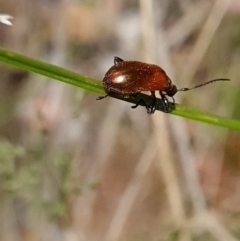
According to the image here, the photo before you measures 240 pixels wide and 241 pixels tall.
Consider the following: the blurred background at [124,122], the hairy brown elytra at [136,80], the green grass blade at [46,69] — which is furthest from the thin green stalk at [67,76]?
the blurred background at [124,122]

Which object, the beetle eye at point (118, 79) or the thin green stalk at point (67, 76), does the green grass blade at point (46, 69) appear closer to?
the thin green stalk at point (67, 76)

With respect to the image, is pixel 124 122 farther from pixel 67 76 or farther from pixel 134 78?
pixel 67 76

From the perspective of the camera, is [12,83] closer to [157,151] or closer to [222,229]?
[157,151]

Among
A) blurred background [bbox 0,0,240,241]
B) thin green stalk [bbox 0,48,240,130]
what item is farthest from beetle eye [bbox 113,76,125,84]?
blurred background [bbox 0,0,240,241]

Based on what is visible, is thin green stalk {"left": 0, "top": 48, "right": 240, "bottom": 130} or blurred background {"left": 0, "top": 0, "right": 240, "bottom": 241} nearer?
thin green stalk {"left": 0, "top": 48, "right": 240, "bottom": 130}

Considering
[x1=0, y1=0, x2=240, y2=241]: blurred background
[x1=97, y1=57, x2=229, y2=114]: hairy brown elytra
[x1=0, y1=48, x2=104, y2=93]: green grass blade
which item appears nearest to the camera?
[x1=0, y1=48, x2=104, y2=93]: green grass blade

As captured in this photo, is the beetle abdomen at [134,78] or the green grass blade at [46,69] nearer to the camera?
the green grass blade at [46,69]

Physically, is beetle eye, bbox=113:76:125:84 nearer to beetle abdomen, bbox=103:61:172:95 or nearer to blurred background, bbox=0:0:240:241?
beetle abdomen, bbox=103:61:172:95
